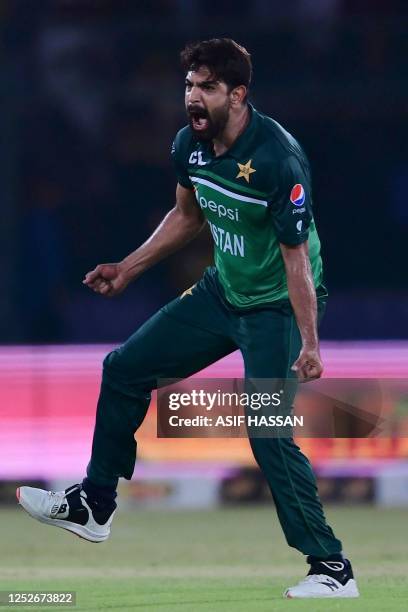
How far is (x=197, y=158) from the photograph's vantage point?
6.06m

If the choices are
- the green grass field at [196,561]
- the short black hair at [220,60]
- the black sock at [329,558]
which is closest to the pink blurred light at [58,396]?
the green grass field at [196,561]

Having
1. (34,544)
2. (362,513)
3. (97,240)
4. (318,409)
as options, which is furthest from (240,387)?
(97,240)

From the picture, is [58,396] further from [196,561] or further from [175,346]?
[175,346]

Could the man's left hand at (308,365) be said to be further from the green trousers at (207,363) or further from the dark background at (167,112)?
the dark background at (167,112)

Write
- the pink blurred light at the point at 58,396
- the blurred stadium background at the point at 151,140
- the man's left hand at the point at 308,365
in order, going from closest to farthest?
the man's left hand at the point at 308,365
the pink blurred light at the point at 58,396
the blurred stadium background at the point at 151,140

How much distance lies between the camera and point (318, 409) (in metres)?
6.74

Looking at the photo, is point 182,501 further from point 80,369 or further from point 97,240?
point 97,240

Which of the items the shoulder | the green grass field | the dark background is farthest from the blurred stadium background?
the shoulder

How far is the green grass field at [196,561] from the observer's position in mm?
6156

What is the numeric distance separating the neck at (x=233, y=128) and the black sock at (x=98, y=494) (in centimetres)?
133

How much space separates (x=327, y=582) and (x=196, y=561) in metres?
2.02

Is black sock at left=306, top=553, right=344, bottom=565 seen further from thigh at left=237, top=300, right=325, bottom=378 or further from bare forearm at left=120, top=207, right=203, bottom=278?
bare forearm at left=120, top=207, right=203, bottom=278

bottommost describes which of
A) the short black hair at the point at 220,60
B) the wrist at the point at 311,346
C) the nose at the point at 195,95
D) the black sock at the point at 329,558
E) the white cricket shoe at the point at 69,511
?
the black sock at the point at 329,558

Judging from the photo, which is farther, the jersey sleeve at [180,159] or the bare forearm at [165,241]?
the bare forearm at [165,241]
